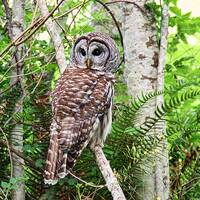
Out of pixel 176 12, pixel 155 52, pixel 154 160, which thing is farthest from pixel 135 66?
pixel 154 160

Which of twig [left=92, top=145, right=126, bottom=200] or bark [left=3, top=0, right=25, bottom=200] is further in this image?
bark [left=3, top=0, right=25, bottom=200]

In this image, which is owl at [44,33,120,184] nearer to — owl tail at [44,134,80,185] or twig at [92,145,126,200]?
owl tail at [44,134,80,185]

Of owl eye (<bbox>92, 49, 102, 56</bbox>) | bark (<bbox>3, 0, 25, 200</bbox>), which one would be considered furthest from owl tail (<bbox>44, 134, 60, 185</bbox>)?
owl eye (<bbox>92, 49, 102, 56</bbox>)

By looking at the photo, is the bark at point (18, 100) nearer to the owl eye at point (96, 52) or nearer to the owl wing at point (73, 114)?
the owl wing at point (73, 114)

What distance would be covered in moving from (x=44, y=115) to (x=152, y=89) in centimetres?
89

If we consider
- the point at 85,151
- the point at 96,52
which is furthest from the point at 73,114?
the point at 96,52

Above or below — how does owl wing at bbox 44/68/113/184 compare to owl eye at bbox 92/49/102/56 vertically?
below

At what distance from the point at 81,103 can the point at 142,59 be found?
80 centimetres

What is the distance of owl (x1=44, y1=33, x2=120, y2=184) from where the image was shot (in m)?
3.42

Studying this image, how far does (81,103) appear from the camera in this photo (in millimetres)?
3678

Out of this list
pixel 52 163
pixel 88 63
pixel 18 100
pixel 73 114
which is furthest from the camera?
→ pixel 88 63

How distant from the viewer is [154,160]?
3.83 meters

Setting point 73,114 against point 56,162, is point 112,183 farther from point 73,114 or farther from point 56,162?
point 73,114

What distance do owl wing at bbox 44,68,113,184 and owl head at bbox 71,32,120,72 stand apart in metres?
0.14
